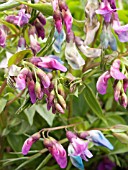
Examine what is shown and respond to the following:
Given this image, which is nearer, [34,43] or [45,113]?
[34,43]

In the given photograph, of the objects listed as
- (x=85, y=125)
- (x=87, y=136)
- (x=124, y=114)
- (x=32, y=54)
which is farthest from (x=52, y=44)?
(x=124, y=114)

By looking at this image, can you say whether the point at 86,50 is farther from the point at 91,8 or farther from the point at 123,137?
the point at 123,137

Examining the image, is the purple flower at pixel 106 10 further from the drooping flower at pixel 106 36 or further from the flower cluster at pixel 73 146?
the flower cluster at pixel 73 146

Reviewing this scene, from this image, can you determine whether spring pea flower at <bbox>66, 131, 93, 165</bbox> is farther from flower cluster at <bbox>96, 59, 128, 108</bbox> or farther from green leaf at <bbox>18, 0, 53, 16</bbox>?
green leaf at <bbox>18, 0, 53, 16</bbox>

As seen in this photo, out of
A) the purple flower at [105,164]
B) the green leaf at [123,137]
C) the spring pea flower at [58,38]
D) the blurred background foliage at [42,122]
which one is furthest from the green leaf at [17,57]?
the purple flower at [105,164]

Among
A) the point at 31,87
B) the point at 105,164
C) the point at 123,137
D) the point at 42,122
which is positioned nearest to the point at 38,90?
the point at 31,87

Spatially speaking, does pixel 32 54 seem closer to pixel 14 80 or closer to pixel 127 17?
pixel 14 80

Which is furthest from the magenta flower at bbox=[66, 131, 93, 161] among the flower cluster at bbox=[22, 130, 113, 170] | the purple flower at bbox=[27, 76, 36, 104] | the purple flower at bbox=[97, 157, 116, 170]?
the purple flower at bbox=[97, 157, 116, 170]
